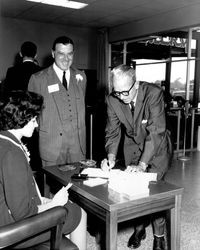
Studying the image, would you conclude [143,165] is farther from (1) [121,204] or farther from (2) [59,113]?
(2) [59,113]

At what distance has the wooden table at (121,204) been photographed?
166 cm

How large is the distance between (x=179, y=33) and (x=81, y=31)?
3082 millimetres

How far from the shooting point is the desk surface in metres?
1.67

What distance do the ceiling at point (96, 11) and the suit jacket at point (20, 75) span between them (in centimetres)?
384

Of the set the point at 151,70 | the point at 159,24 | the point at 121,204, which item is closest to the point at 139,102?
the point at 121,204

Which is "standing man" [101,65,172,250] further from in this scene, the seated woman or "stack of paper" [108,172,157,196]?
the seated woman

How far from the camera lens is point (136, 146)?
2551 millimetres

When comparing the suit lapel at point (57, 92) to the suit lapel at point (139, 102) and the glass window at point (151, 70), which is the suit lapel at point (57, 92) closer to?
the suit lapel at point (139, 102)

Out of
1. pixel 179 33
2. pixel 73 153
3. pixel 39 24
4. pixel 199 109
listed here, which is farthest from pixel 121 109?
pixel 39 24

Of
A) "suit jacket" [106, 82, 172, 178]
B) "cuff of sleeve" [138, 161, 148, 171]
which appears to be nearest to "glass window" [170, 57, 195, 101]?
"suit jacket" [106, 82, 172, 178]

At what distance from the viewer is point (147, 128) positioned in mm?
2400

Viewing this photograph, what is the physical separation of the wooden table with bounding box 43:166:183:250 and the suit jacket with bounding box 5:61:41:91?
177cm

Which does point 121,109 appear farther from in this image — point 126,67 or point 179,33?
point 179,33

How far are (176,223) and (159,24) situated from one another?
6.97 m
